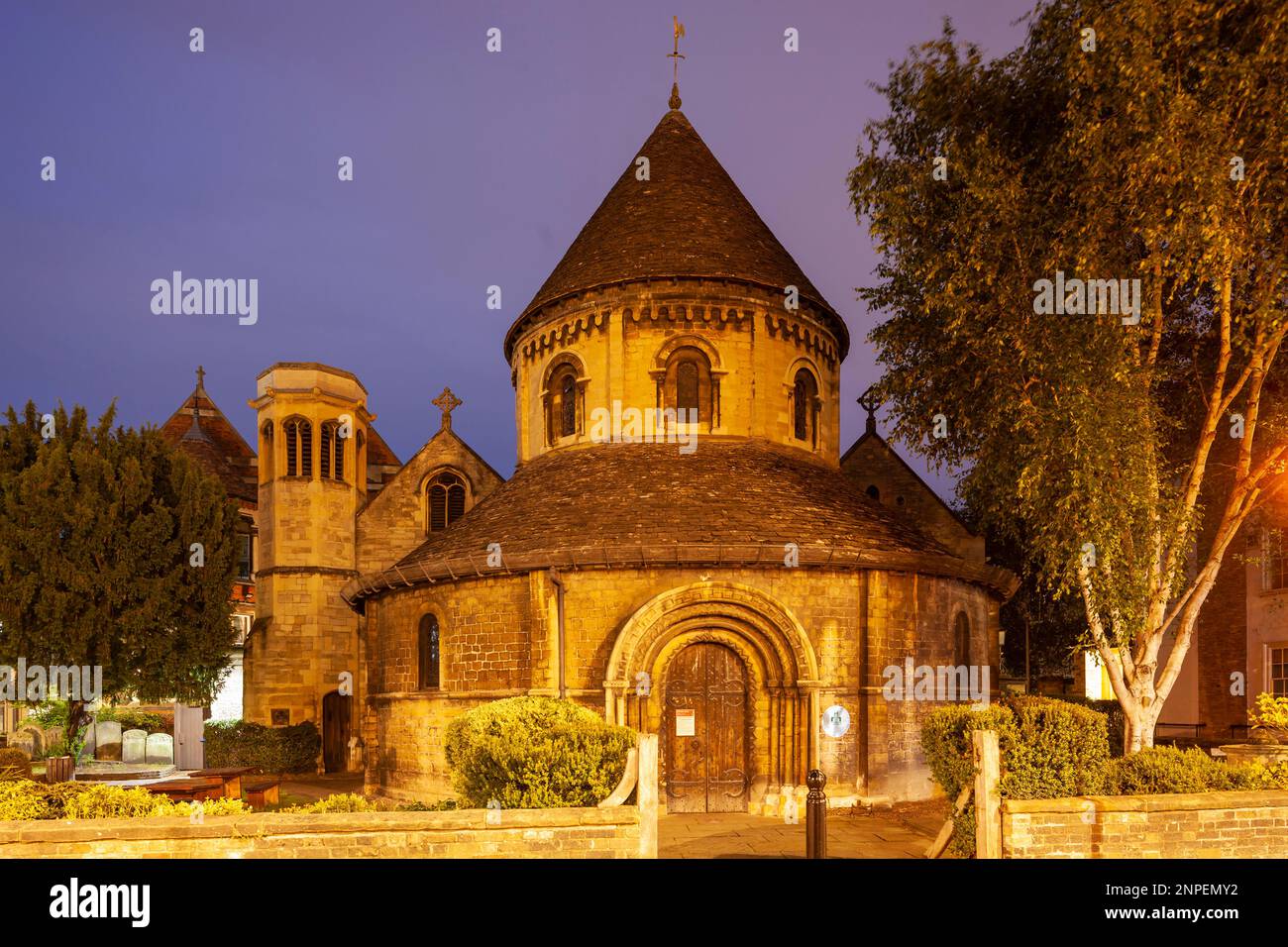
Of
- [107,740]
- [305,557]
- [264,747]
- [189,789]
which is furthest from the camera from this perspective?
[107,740]

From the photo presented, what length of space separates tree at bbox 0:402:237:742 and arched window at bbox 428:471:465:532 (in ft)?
18.7

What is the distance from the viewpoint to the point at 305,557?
24453 millimetres

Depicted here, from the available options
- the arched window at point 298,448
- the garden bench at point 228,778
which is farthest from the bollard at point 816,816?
the arched window at point 298,448

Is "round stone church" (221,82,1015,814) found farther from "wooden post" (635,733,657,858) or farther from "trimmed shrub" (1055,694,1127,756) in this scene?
"wooden post" (635,733,657,858)

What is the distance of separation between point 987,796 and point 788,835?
4774 mm

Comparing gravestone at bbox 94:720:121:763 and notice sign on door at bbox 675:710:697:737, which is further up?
notice sign on door at bbox 675:710:697:737

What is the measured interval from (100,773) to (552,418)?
12.2 meters

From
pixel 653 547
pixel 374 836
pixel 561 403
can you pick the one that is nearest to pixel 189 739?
pixel 561 403

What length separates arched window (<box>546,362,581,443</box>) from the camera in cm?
2089

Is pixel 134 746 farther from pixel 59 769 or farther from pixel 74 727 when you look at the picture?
pixel 59 769

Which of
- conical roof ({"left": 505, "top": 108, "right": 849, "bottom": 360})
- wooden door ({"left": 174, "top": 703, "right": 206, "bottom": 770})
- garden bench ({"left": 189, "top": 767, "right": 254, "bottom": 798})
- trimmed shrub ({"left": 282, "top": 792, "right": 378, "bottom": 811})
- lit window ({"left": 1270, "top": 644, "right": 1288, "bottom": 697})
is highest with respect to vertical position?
conical roof ({"left": 505, "top": 108, "right": 849, "bottom": 360})

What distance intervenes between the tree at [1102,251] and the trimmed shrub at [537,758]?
7.20 meters

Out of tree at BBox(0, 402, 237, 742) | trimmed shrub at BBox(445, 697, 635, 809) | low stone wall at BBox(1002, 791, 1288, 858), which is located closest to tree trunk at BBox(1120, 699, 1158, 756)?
low stone wall at BBox(1002, 791, 1288, 858)

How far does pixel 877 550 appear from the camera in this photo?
16250 mm
